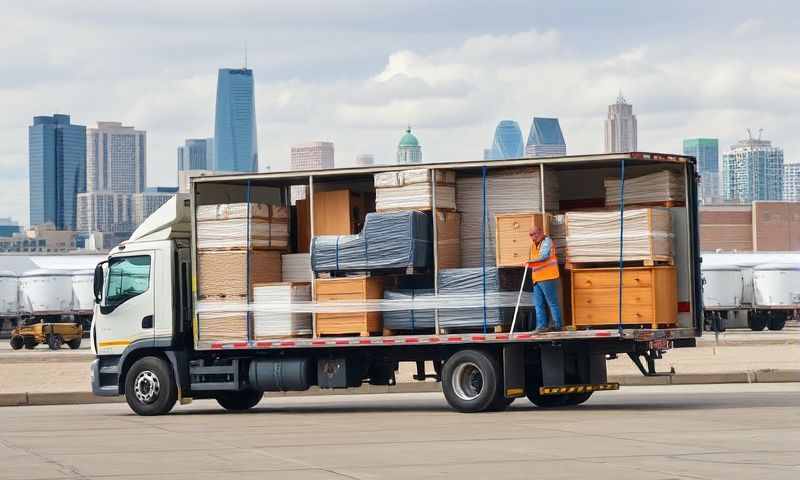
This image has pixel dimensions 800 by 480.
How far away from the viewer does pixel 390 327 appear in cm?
2102

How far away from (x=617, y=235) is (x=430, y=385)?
8370 mm

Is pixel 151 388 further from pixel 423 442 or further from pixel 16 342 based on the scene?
pixel 16 342

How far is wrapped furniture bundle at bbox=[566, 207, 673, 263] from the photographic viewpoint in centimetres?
1969

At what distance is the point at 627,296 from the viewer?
19703 mm

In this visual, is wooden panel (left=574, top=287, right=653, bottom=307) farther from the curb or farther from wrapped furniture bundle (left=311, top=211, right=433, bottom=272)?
the curb

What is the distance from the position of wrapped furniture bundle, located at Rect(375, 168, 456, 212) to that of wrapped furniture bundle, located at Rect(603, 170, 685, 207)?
2.34 meters

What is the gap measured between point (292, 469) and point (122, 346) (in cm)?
1031

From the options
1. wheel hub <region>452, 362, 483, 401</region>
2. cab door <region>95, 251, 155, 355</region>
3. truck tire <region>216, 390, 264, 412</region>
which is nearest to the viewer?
wheel hub <region>452, 362, 483, 401</region>

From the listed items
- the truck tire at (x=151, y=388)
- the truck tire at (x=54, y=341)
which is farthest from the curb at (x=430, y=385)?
the truck tire at (x=54, y=341)

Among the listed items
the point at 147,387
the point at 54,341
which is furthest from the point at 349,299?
the point at 54,341

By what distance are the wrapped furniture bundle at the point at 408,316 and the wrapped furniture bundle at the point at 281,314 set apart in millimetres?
1348

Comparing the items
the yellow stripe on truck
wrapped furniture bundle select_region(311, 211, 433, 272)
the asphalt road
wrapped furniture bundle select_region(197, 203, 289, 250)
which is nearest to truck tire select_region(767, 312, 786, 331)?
the asphalt road

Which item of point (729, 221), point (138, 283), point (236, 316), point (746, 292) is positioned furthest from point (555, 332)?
point (729, 221)

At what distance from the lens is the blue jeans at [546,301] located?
782 inches
